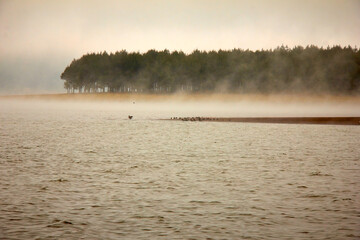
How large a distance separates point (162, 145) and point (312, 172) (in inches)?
688

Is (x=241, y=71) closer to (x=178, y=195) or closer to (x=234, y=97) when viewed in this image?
(x=234, y=97)

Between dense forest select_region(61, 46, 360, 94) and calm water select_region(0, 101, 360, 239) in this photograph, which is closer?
calm water select_region(0, 101, 360, 239)

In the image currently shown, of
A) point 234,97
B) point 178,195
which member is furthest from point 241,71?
point 178,195

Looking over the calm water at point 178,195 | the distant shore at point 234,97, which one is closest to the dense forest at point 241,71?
the distant shore at point 234,97

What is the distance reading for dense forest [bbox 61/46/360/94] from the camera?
160 m

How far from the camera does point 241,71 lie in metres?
175

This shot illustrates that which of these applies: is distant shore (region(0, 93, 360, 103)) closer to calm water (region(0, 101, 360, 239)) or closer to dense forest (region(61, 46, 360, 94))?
dense forest (region(61, 46, 360, 94))

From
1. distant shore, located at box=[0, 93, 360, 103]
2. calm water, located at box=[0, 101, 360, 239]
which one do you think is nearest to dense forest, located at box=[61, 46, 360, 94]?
distant shore, located at box=[0, 93, 360, 103]

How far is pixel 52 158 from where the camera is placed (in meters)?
30.9

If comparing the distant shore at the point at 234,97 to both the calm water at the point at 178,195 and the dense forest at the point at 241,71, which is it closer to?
the dense forest at the point at 241,71

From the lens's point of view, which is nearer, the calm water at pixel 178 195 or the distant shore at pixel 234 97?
the calm water at pixel 178 195

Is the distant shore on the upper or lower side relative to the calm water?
upper

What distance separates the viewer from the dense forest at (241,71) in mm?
160250

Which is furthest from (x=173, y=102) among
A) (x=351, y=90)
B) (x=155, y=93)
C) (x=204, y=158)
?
(x=204, y=158)
